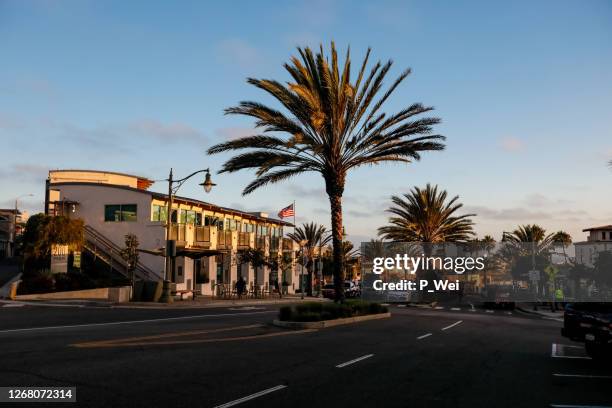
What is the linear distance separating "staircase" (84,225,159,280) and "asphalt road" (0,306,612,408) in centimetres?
2250

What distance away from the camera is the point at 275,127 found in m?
26.0

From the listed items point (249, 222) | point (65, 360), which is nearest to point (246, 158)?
point (65, 360)

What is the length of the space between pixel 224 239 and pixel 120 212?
10503 millimetres

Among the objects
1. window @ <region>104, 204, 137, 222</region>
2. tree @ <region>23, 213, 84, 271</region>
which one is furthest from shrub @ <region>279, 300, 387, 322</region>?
window @ <region>104, 204, 137, 222</region>

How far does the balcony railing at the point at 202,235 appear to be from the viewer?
47.3 metres

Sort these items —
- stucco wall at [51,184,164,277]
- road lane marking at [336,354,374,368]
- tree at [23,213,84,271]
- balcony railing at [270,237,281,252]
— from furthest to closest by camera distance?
balcony railing at [270,237,281,252] → stucco wall at [51,184,164,277] → tree at [23,213,84,271] → road lane marking at [336,354,374,368]

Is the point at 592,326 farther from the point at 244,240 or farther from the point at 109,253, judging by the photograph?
the point at 244,240

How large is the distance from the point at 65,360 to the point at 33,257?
1240 inches

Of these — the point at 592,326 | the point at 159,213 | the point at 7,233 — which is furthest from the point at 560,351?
the point at 7,233

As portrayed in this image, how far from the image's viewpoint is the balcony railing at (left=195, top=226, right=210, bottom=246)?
47.3 meters

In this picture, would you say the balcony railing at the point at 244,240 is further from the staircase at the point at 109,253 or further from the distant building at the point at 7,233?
the distant building at the point at 7,233

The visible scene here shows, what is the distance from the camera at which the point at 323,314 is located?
23156 millimetres

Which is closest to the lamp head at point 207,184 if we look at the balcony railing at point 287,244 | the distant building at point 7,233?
the balcony railing at point 287,244

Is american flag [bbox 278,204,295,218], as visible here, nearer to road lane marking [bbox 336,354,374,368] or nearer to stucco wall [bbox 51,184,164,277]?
stucco wall [bbox 51,184,164,277]
